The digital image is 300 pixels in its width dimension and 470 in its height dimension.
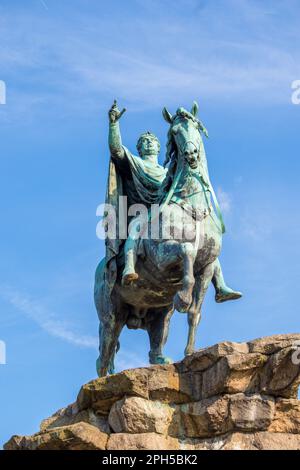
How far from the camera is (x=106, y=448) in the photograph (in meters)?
26.6

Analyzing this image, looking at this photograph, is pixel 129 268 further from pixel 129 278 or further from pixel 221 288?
pixel 221 288

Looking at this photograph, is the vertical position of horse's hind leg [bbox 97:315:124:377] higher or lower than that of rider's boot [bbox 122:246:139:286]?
lower

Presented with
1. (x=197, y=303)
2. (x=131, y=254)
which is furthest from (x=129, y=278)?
(x=197, y=303)

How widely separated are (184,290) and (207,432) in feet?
8.93

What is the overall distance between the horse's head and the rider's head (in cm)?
184

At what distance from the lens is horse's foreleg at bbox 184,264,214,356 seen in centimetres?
2894

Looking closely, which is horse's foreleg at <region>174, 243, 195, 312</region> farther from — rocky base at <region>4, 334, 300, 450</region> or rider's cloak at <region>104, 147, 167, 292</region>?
rider's cloak at <region>104, 147, 167, 292</region>

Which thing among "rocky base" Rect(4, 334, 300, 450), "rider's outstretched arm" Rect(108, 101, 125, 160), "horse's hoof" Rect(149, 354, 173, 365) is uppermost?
"rider's outstretched arm" Rect(108, 101, 125, 160)

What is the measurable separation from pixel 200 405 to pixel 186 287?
2289mm

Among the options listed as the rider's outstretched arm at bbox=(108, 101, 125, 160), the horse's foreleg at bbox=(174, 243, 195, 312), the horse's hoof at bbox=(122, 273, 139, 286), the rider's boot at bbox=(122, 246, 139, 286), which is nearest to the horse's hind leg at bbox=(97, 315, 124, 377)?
the rider's boot at bbox=(122, 246, 139, 286)

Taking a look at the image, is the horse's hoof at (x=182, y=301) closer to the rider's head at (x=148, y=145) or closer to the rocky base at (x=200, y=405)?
the rocky base at (x=200, y=405)

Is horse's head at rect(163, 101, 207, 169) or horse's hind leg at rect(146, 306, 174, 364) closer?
horse's head at rect(163, 101, 207, 169)

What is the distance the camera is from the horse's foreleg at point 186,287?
28609 millimetres

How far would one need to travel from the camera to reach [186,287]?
28.6m
